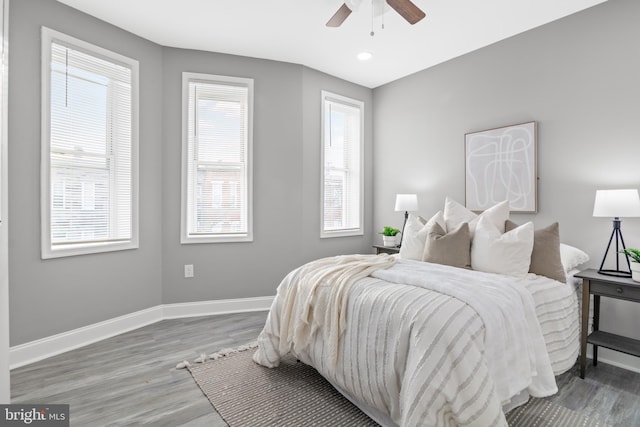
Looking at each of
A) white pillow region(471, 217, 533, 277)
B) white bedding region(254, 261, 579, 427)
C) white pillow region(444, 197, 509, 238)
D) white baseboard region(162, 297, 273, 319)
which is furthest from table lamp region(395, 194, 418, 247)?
white baseboard region(162, 297, 273, 319)

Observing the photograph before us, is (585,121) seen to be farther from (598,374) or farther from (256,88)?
(256,88)

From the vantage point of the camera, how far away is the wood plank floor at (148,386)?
1934 mm

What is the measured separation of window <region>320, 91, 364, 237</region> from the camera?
14.2ft

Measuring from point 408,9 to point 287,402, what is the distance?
2.62m

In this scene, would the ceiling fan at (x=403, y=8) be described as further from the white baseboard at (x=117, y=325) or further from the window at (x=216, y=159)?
the white baseboard at (x=117, y=325)

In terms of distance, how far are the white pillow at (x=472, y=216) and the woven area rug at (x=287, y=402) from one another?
1302mm

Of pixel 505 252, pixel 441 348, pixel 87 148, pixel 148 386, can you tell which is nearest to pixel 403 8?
pixel 505 252

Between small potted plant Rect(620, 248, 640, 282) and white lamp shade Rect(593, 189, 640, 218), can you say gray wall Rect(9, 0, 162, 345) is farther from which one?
small potted plant Rect(620, 248, 640, 282)

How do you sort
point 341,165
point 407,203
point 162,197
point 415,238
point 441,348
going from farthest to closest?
point 341,165
point 407,203
point 162,197
point 415,238
point 441,348

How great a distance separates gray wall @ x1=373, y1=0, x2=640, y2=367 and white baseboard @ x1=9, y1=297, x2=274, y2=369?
2490 mm

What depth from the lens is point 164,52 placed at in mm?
3557

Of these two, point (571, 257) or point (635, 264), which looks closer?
point (635, 264)

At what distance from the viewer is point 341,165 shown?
4.52 meters

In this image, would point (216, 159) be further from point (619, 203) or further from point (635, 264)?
point (635, 264)
